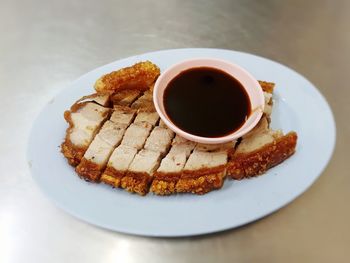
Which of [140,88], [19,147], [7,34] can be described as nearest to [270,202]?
[140,88]

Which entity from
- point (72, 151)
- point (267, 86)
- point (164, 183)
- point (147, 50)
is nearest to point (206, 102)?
point (267, 86)

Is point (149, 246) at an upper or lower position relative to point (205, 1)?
lower

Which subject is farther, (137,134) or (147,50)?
(147,50)

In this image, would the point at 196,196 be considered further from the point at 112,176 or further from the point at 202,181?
the point at 112,176

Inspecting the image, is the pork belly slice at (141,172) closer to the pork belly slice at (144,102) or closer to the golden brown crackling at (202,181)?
the golden brown crackling at (202,181)

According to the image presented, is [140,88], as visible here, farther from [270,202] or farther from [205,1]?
[205,1]

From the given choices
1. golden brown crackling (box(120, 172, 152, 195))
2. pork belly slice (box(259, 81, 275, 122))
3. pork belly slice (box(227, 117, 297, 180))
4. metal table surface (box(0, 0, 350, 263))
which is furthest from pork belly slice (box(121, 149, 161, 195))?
pork belly slice (box(259, 81, 275, 122))

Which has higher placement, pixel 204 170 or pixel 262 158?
pixel 262 158
